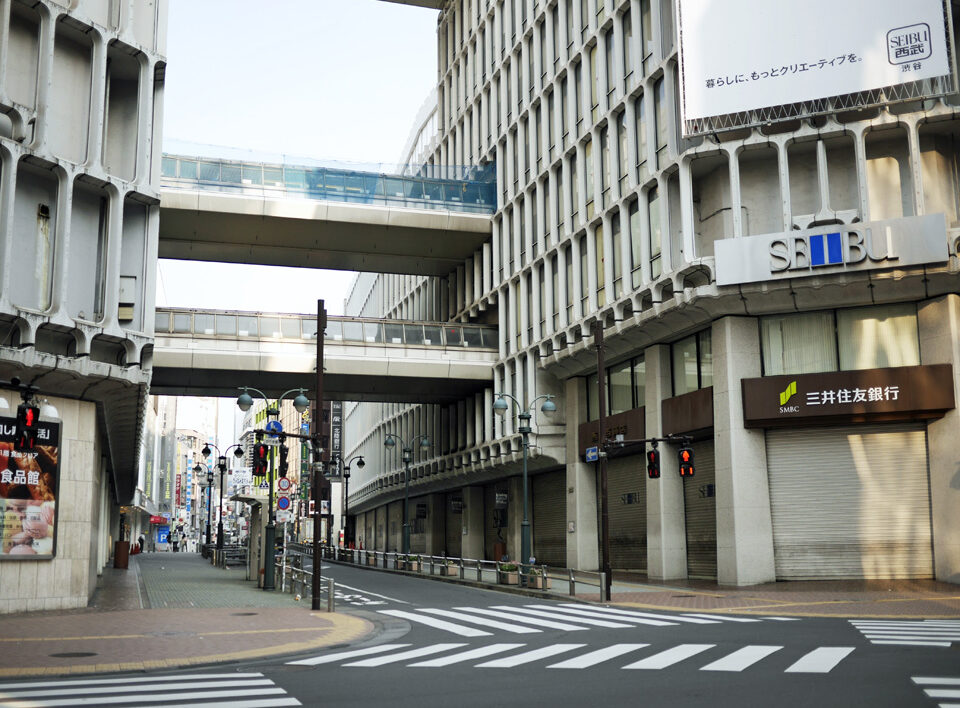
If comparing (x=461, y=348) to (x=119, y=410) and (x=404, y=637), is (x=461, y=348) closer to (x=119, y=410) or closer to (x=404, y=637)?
(x=119, y=410)

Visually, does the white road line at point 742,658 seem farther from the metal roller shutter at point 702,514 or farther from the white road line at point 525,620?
the metal roller shutter at point 702,514

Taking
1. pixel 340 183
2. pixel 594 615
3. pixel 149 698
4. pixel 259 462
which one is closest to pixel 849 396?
pixel 594 615

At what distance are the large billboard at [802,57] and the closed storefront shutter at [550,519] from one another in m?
21.5

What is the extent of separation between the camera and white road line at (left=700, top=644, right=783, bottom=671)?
13820 mm

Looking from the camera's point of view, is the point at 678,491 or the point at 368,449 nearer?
the point at 678,491

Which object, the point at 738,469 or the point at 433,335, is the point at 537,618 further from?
the point at 433,335

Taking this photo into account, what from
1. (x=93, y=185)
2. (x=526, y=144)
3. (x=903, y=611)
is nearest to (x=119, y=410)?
(x=93, y=185)

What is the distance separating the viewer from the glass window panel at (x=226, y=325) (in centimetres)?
4650

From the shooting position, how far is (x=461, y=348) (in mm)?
50875

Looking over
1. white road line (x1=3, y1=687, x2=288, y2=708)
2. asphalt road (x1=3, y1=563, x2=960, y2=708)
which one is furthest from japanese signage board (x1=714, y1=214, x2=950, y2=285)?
white road line (x1=3, y1=687, x2=288, y2=708)

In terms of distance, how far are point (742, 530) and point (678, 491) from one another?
489 cm

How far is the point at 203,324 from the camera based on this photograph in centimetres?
4634

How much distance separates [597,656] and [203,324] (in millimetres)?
34689

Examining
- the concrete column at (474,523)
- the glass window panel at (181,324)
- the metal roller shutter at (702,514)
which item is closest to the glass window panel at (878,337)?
the metal roller shutter at (702,514)
